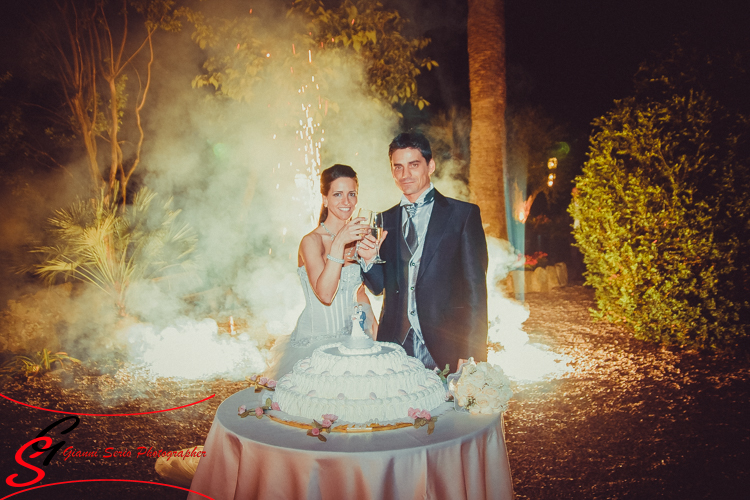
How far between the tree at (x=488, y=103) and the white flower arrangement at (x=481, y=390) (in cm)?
633

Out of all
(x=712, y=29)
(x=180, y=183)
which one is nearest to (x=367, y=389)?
(x=712, y=29)

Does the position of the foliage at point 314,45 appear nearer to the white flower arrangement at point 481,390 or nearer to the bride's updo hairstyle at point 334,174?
the bride's updo hairstyle at point 334,174

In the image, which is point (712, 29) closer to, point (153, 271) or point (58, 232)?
point (153, 271)

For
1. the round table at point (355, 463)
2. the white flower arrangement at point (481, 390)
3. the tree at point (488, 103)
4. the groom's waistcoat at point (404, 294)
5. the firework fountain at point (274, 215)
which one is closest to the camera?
the round table at point (355, 463)

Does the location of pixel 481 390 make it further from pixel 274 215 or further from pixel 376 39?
pixel 274 215

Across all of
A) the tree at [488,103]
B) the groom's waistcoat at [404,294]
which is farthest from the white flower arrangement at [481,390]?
the tree at [488,103]

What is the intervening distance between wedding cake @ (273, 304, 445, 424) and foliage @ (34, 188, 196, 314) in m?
6.74

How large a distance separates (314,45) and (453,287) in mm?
7516

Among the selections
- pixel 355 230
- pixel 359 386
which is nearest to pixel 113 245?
pixel 355 230

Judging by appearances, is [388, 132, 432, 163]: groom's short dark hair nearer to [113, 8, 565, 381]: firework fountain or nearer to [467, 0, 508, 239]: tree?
[113, 8, 565, 381]: firework fountain

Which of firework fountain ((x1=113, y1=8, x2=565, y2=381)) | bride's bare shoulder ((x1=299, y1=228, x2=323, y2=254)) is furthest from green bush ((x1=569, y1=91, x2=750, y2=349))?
bride's bare shoulder ((x1=299, y1=228, x2=323, y2=254))

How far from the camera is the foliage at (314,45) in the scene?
8586mm

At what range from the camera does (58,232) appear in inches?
299

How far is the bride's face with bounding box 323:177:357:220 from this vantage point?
3490 millimetres
